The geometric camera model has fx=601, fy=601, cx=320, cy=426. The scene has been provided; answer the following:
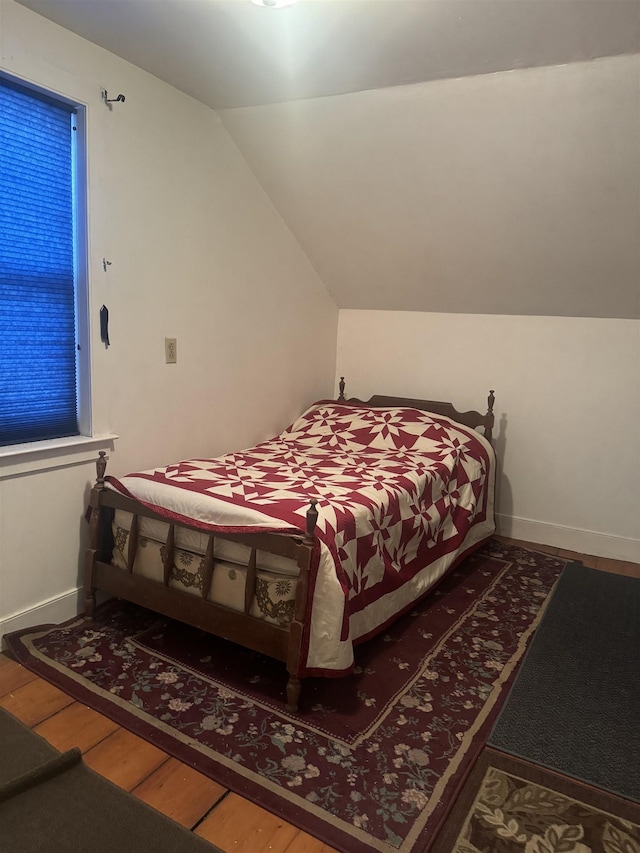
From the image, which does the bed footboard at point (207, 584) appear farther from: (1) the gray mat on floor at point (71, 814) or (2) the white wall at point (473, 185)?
(2) the white wall at point (473, 185)

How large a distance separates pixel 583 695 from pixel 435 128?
2.32m

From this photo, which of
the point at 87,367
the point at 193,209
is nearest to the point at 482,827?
the point at 87,367

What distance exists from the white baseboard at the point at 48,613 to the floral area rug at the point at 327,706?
37mm

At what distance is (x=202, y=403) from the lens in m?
2.96

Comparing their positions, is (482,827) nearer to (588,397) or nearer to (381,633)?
(381,633)

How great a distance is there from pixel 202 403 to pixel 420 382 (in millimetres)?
1480

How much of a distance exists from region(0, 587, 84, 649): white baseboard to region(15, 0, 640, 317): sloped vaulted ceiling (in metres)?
2.12

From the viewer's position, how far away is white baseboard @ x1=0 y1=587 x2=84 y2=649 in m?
2.22

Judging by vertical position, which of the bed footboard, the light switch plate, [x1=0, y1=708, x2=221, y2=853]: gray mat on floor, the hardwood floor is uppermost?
the light switch plate

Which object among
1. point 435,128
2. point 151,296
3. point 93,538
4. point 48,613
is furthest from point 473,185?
point 48,613

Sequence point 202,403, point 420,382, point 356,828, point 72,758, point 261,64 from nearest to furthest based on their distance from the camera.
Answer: point 356,828, point 72,758, point 261,64, point 202,403, point 420,382

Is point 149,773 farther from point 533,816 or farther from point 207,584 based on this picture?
point 533,816

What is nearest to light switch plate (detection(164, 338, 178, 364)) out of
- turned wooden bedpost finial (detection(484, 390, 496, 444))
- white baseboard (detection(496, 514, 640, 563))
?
turned wooden bedpost finial (detection(484, 390, 496, 444))

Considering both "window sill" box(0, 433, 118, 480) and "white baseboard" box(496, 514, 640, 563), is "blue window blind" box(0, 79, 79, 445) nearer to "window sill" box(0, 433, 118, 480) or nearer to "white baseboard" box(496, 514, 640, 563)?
"window sill" box(0, 433, 118, 480)
